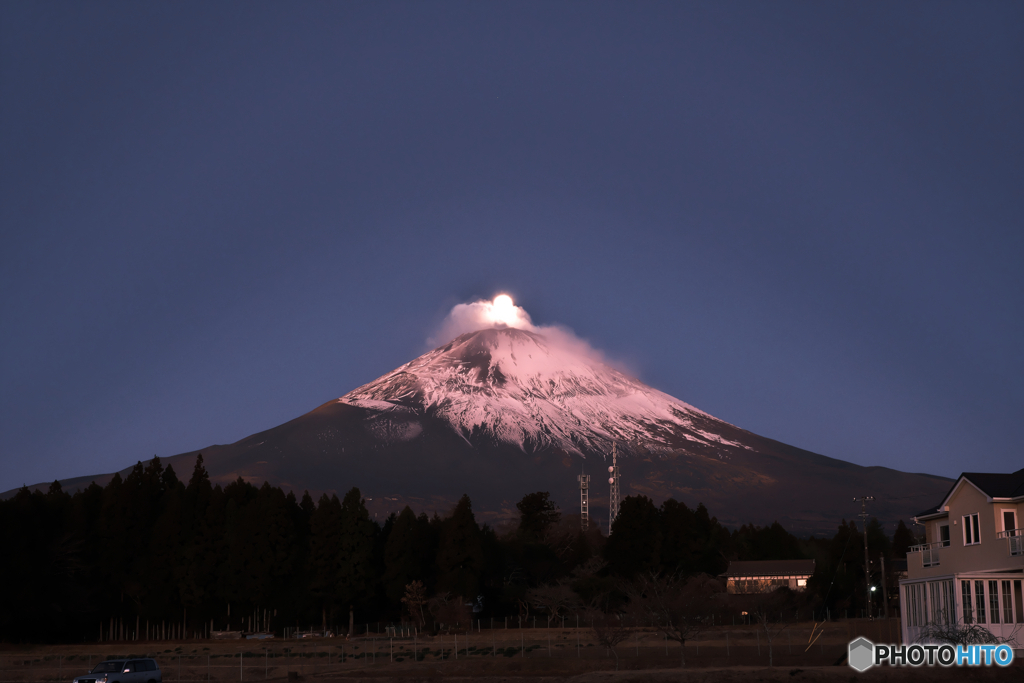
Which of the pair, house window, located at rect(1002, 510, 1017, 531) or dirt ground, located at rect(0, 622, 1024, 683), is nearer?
dirt ground, located at rect(0, 622, 1024, 683)

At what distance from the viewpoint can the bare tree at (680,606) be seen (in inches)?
1699

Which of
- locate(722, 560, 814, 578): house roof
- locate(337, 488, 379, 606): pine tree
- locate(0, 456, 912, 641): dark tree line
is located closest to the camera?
locate(0, 456, 912, 641): dark tree line

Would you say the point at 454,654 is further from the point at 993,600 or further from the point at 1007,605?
the point at 1007,605

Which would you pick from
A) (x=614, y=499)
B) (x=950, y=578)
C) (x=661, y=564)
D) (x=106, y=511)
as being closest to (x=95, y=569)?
(x=106, y=511)

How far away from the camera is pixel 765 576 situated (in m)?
81.8

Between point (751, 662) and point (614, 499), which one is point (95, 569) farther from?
point (614, 499)

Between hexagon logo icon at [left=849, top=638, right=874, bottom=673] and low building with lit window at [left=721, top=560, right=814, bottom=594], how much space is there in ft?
163

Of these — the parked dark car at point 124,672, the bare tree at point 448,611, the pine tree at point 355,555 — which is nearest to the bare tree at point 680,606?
the bare tree at point 448,611

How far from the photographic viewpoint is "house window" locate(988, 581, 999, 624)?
31547 millimetres

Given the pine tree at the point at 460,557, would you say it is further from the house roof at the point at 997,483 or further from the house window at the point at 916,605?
the house roof at the point at 997,483

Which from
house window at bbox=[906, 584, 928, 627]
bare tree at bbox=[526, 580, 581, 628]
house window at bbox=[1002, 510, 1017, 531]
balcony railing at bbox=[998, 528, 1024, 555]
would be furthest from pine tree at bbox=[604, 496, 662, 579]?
balcony railing at bbox=[998, 528, 1024, 555]

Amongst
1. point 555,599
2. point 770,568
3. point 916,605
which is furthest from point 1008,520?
point 770,568

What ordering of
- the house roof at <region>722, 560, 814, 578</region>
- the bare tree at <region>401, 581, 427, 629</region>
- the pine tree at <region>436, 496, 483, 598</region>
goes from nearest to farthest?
the bare tree at <region>401, 581, 427, 629</region>
the pine tree at <region>436, 496, 483, 598</region>
the house roof at <region>722, 560, 814, 578</region>

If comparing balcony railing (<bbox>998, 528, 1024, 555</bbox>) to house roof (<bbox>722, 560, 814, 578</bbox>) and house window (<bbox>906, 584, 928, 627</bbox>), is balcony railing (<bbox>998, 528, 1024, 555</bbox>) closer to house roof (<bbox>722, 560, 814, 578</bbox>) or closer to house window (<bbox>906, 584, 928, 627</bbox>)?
house window (<bbox>906, 584, 928, 627</bbox>)
